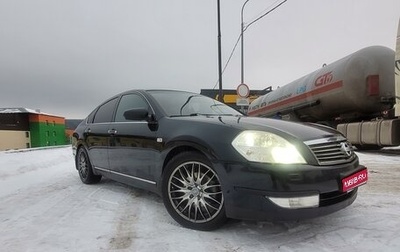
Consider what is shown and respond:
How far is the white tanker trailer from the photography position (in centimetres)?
1055

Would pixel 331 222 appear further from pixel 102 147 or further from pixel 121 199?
pixel 102 147

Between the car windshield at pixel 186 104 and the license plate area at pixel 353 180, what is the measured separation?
173 cm

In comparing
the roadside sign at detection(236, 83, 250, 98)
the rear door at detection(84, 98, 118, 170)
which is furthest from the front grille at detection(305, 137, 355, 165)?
the roadside sign at detection(236, 83, 250, 98)

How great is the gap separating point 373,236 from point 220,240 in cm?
132

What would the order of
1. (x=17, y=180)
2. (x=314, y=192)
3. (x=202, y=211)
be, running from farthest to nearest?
(x=17, y=180)
(x=202, y=211)
(x=314, y=192)

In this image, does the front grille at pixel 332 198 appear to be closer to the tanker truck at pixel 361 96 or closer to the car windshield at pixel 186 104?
the car windshield at pixel 186 104

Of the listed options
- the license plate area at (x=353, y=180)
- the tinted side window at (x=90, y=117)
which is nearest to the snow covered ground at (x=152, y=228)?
the license plate area at (x=353, y=180)

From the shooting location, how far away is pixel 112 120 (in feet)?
16.8

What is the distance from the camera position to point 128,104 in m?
4.91

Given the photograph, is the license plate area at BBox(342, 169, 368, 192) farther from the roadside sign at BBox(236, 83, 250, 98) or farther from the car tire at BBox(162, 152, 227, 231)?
the roadside sign at BBox(236, 83, 250, 98)

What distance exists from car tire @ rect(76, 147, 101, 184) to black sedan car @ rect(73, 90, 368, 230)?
1.59m

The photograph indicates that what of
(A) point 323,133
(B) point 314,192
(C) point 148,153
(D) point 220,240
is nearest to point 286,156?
(B) point 314,192

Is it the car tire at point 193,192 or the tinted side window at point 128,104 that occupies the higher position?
the tinted side window at point 128,104

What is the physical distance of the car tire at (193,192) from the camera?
326 centimetres
